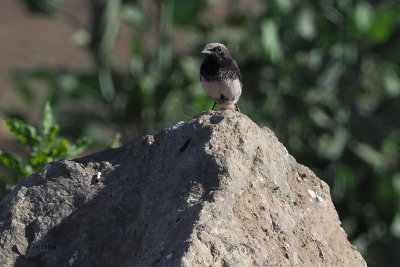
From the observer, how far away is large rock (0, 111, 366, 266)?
151 inches

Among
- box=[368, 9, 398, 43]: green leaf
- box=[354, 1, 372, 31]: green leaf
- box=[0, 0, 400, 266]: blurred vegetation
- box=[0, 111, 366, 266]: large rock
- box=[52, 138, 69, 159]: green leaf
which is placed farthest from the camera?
box=[0, 0, 400, 266]: blurred vegetation

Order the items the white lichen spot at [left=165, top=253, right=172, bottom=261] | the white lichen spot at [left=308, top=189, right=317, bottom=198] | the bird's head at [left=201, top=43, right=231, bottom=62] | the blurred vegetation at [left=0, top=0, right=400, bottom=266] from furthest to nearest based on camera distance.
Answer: the blurred vegetation at [left=0, top=0, right=400, bottom=266] → the bird's head at [left=201, top=43, right=231, bottom=62] → the white lichen spot at [left=308, top=189, right=317, bottom=198] → the white lichen spot at [left=165, top=253, right=172, bottom=261]

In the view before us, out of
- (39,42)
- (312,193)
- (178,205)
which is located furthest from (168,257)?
(39,42)

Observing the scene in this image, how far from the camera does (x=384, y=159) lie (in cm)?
1170

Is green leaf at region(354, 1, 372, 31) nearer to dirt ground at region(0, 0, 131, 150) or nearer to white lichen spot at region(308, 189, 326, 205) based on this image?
white lichen spot at region(308, 189, 326, 205)

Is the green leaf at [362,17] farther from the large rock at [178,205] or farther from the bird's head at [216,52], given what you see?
the large rock at [178,205]

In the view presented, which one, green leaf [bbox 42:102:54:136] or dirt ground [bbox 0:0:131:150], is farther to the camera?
dirt ground [bbox 0:0:131:150]

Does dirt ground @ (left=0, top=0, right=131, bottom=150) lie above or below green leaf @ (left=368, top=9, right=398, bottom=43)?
above

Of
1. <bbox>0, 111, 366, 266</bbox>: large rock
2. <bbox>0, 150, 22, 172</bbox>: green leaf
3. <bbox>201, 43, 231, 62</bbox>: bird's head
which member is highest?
<bbox>201, 43, 231, 62</bbox>: bird's head

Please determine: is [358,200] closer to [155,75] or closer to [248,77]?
[248,77]

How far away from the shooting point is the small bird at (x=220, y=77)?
19.6ft

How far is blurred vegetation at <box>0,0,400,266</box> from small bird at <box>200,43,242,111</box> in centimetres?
467

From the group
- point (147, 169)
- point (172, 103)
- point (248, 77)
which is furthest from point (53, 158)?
Result: point (248, 77)

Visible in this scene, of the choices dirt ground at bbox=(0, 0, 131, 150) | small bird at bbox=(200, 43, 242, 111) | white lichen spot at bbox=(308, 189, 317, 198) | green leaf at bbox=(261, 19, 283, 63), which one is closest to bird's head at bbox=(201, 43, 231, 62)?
small bird at bbox=(200, 43, 242, 111)
